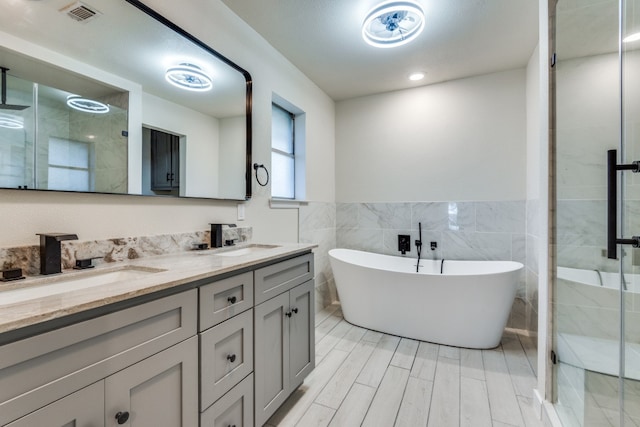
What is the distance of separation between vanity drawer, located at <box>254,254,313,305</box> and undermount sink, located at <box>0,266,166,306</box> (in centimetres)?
45

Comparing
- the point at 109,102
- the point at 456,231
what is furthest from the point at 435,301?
the point at 109,102

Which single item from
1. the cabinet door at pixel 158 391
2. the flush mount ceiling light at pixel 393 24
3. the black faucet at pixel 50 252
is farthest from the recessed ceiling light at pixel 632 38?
the black faucet at pixel 50 252

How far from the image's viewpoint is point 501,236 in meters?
2.89

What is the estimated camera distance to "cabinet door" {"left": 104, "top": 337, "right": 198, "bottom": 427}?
2.73ft

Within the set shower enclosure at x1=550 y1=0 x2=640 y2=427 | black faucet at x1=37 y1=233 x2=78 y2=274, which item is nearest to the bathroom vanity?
black faucet at x1=37 y1=233 x2=78 y2=274

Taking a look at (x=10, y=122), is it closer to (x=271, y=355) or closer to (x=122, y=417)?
(x=122, y=417)

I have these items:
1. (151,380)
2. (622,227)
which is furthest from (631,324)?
(151,380)

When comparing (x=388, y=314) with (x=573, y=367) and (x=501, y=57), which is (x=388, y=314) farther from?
(x=501, y=57)

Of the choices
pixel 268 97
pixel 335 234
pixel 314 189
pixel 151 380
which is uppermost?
pixel 268 97

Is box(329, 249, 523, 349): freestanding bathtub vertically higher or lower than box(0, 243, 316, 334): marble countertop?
lower

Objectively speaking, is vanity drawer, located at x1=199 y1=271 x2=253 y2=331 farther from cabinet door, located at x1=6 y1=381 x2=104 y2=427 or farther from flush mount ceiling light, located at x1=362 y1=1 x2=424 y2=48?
flush mount ceiling light, located at x1=362 y1=1 x2=424 y2=48

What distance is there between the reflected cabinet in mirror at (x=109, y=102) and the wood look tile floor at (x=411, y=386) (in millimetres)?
1462

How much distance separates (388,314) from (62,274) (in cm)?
235

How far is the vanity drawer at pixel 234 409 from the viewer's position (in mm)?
1135
